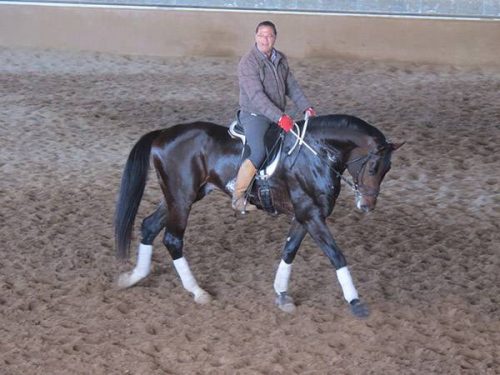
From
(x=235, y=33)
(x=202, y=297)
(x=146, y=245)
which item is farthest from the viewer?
(x=235, y=33)

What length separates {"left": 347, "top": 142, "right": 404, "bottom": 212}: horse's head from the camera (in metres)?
5.27

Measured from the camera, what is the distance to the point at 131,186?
19.8 feet

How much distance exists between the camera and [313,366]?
5012 mm

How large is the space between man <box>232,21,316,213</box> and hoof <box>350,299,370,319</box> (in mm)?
1049

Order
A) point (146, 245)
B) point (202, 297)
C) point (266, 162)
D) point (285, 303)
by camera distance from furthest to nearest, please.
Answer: point (146, 245) → point (202, 297) → point (285, 303) → point (266, 162)

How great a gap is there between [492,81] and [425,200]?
14.6 ft

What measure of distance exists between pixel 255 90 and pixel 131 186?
1.21 metres

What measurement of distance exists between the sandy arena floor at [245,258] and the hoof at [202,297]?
0.19 feet

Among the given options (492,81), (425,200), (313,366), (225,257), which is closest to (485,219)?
(425,200)

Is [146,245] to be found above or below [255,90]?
below

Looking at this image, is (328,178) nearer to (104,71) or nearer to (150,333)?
(150,333)

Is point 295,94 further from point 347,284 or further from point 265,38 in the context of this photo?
point 347,284

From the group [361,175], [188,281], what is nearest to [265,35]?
[361,175]

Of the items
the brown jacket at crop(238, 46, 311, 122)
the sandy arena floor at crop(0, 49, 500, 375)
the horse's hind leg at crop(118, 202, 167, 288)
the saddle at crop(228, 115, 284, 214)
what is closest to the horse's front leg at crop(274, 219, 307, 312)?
the sandy arena floor at crop(0, 49, 500, 375)
